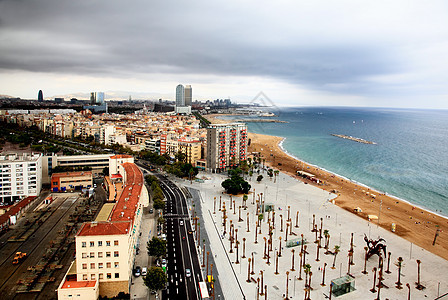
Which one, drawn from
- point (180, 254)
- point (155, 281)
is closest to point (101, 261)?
point (155, 281)

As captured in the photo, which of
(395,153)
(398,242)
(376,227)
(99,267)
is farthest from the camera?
(395,153)

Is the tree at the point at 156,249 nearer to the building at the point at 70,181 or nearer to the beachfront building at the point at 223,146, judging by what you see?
the building at the point at 70,181

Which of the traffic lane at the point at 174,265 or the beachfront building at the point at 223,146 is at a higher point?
the beachfront building at the point at 223,146

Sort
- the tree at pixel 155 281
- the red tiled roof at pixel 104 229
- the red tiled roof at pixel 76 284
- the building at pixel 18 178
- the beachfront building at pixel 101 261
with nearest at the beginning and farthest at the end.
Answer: the red tiled roof at pixel 76 284 → the beachfront building at pixel 101 261 → the tree at pixel 155 281 → the red tiled roof at pixel 104 229 → the building at pixel 18 178

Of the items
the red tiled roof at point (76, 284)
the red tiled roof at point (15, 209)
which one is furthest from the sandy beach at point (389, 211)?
the red tiled roof at point (15, 209)

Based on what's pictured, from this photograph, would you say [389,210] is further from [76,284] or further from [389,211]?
[76,284]


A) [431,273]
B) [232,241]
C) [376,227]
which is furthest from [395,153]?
[232,241]

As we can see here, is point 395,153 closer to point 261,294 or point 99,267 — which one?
point 261,294
